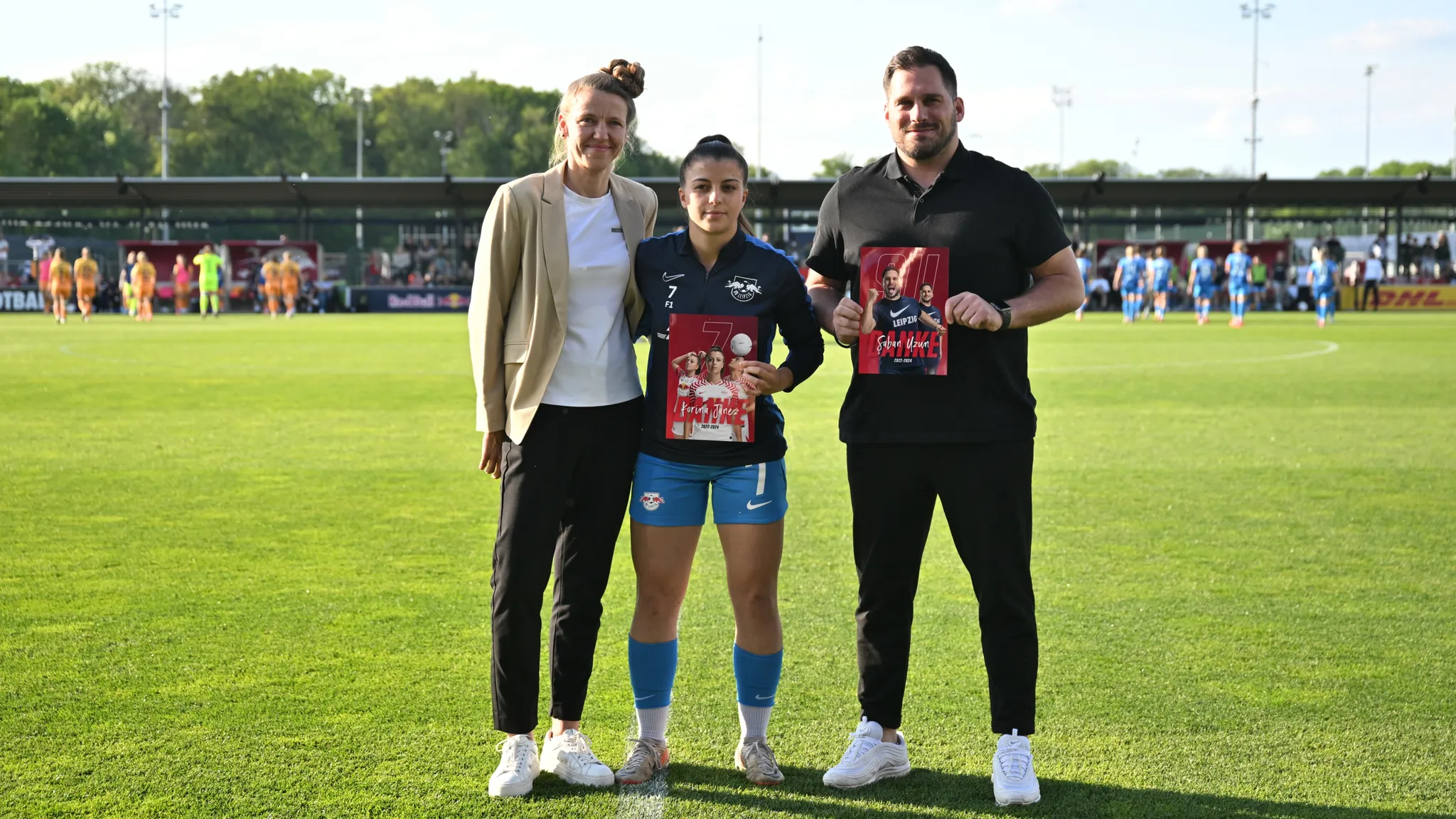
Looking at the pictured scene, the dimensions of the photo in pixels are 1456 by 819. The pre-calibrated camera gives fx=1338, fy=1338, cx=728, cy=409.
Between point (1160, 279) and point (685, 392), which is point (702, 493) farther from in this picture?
point (1160, 279)

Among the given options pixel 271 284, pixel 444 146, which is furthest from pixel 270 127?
pixel 271 284

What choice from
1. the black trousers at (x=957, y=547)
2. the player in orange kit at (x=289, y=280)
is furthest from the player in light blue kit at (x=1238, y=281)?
the black trousers at (x=957, y=547)

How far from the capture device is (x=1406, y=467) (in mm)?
9430

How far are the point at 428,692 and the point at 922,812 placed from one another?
181 cm

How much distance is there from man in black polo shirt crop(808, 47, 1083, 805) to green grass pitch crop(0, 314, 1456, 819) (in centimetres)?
27

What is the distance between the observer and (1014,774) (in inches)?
Answer: 143

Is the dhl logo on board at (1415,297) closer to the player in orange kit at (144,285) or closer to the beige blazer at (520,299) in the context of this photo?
the player in orange kit at (144,285)

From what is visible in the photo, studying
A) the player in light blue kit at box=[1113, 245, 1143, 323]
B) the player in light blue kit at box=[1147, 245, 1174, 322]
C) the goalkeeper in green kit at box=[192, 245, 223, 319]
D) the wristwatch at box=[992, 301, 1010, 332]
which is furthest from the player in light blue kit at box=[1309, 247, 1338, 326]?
the wristwatch at box=[992, 301, 1010, 332]

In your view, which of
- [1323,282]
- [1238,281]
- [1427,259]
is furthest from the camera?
[1427,259]

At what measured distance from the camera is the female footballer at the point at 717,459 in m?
3.76

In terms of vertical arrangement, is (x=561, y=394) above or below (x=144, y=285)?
below

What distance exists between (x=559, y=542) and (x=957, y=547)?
1.17 m

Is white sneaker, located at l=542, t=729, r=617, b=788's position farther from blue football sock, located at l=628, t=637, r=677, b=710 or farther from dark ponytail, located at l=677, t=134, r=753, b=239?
dark ponytail, located at l=677, t=134, r=753, b=239

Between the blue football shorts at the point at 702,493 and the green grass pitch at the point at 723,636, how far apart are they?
2.46 feet
